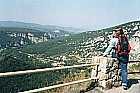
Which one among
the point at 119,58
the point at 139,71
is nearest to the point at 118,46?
the point at 119,58

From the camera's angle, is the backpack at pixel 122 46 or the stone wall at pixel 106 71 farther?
the stone wall at pixel 106 71

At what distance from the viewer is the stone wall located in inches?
449

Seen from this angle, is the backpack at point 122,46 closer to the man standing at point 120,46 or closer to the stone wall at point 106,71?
the man standing at point 120,46

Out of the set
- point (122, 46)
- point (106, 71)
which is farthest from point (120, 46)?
point (106, 71)

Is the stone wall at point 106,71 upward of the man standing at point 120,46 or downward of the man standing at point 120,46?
downward

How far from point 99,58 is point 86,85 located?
2.96 feet

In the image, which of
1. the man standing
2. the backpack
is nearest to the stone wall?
the man standing

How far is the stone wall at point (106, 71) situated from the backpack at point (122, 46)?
20.5 inches

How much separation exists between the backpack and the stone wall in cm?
52

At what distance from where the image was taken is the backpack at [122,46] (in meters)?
10.9

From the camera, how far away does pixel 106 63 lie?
11.4 m

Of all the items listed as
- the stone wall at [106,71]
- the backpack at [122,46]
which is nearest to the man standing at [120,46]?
the backpack at [122,46]

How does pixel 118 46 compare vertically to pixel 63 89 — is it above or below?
above

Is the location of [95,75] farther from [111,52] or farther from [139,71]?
[139,71]
